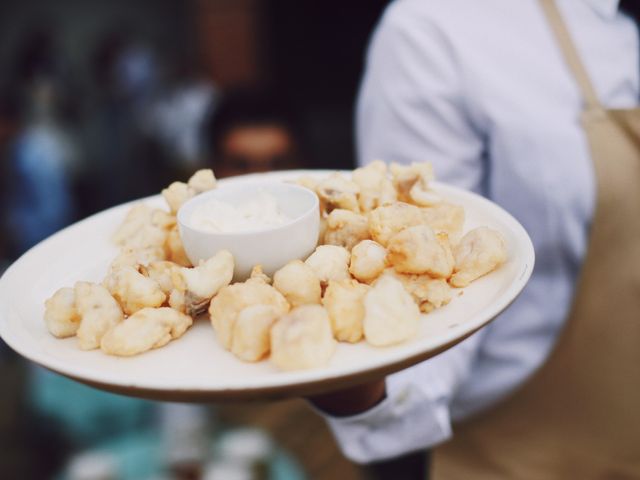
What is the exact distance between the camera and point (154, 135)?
5.63 metres

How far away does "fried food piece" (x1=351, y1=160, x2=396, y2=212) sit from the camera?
114 centimetres

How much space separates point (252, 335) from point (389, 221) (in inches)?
11.8

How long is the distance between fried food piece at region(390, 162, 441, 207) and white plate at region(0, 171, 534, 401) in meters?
0.12

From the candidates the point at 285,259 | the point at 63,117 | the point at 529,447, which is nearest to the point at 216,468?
the point at 529,447

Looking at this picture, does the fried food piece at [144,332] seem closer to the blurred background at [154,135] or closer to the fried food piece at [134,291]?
the fried food piece at [134,291]

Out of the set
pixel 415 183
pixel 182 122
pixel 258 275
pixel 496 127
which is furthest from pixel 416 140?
pixel 182 122

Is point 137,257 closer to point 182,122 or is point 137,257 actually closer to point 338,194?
point 338,194

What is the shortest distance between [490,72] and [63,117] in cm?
441

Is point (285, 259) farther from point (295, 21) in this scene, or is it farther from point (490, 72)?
point (295, 21)

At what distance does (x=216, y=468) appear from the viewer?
227 centimetres

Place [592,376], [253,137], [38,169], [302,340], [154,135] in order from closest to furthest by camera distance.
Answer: [302,340] → [592,376] → [253,137] → [38,169] → [154,135]

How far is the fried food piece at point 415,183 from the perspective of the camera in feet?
3.77

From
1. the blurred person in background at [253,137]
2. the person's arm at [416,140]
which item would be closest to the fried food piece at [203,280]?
the person's arm at [416,140]

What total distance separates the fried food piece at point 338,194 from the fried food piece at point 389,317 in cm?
27
